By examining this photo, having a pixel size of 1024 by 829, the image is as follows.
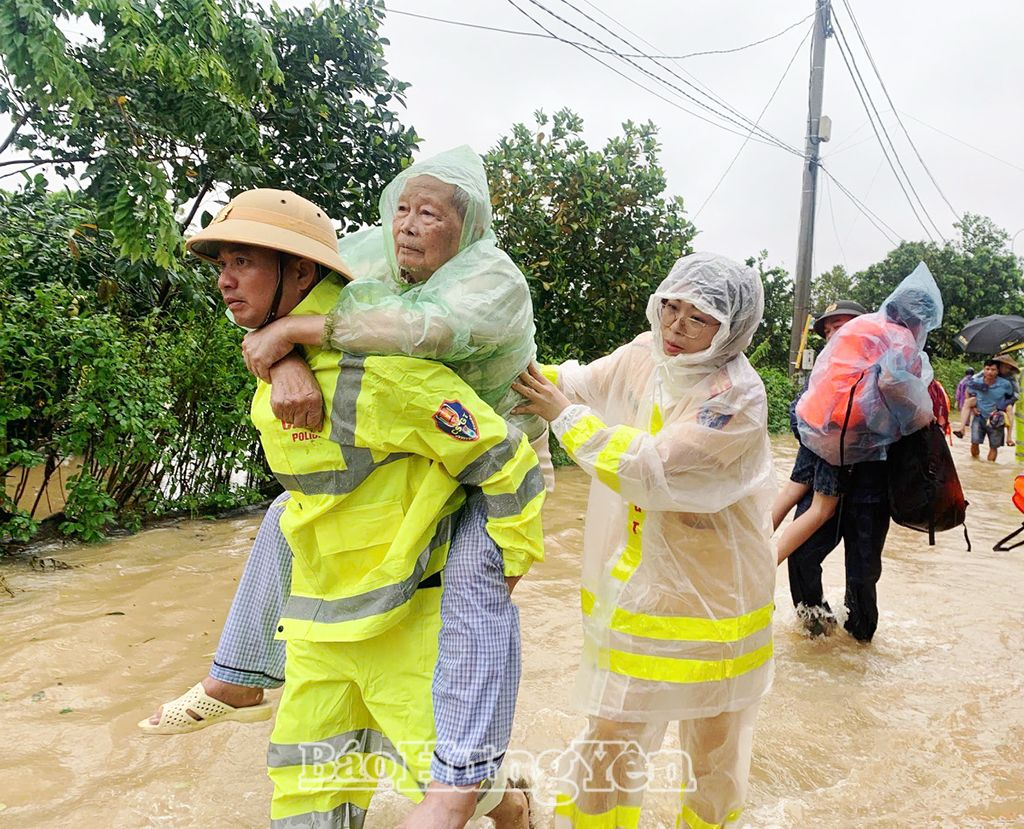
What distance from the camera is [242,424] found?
584 cm

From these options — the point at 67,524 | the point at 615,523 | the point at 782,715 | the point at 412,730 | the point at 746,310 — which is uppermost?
the point at 746,310

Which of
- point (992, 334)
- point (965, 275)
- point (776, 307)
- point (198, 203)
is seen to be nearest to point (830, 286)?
point (965, 275)

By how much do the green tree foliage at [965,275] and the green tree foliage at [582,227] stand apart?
58.1 feet

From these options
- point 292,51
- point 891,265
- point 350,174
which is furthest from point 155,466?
point 891,265

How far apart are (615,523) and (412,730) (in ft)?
3.11

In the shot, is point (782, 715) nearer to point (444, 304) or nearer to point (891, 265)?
point (444, 304)

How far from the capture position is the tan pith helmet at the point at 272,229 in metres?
1.62

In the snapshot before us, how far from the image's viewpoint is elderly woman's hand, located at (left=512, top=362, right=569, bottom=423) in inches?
84.7

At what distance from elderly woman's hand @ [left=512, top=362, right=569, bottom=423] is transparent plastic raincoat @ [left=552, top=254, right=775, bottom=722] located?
1.6 inches

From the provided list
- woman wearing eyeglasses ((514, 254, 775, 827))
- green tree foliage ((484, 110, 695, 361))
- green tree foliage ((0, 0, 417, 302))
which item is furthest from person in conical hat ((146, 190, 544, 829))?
green tree foliage ((484, 110, 695, 361))

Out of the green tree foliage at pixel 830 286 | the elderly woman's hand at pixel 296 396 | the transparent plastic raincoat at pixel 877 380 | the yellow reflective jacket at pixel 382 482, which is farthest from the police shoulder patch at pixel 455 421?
the green tree foliage at pixel 830 286

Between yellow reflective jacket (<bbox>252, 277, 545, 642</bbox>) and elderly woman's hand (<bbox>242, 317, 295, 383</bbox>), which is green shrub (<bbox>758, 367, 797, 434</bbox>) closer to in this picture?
yellow reflective jacket (<bbox>252, 277, 545, 642</bbox>)

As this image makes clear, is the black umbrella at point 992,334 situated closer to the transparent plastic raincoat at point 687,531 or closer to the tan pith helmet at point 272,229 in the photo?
the transparent plastic raincoat at point 687,531

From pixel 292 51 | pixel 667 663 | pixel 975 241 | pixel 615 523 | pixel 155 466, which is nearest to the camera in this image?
pixel 667 663
